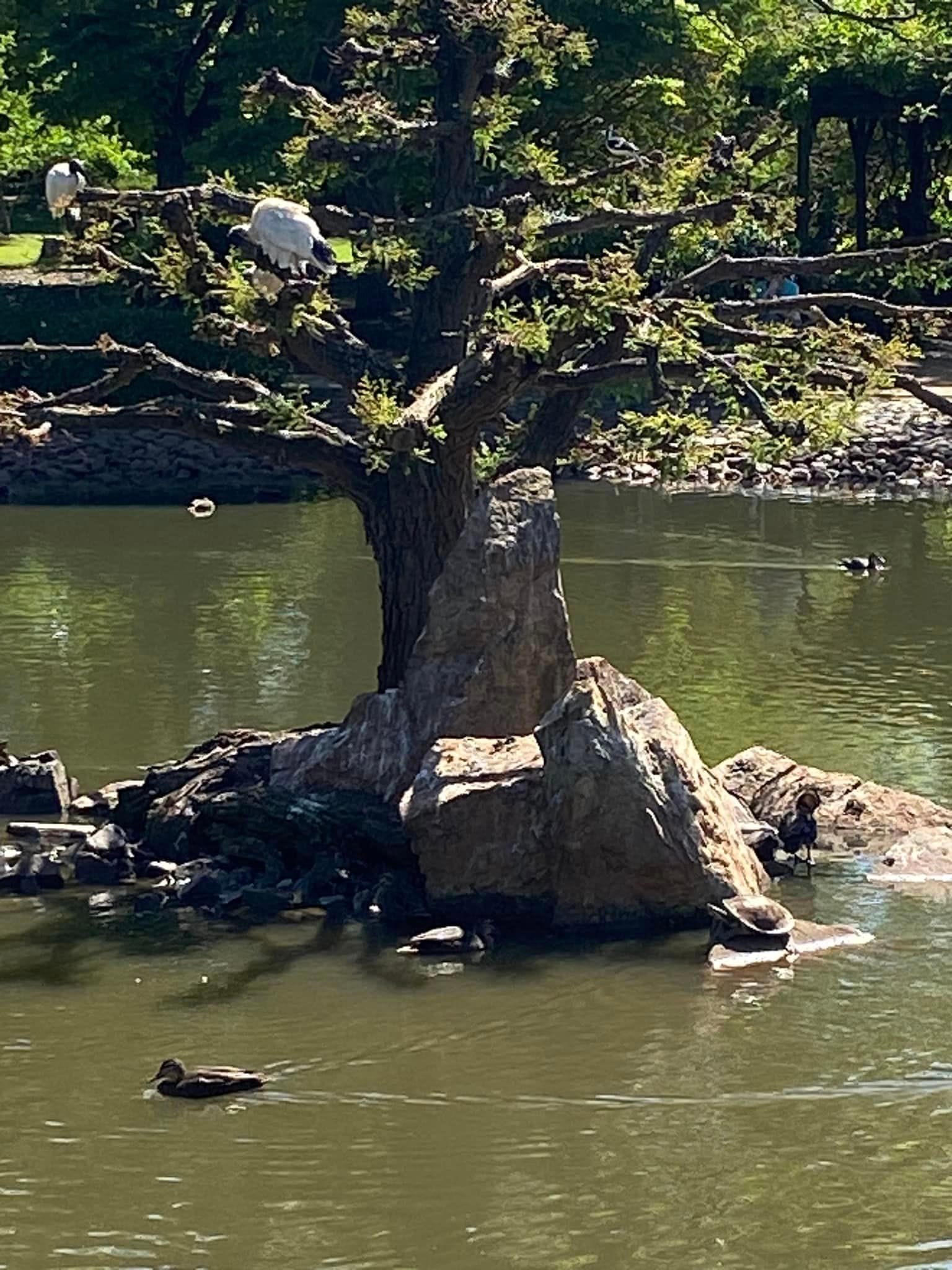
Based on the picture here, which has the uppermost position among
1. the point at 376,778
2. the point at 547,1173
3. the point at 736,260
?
the point at 736,260

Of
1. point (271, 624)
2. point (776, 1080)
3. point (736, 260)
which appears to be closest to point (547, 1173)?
point (776, 1080)

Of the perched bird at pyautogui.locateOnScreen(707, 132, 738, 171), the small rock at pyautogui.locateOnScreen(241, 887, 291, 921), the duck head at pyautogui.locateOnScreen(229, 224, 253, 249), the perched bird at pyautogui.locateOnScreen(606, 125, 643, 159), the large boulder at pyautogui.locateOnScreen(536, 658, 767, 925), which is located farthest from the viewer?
the perched bird at pyautogui.locateOnScreen(606, 125, 643, 159)

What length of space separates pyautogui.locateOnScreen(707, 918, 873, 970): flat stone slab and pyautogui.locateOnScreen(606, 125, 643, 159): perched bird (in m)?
6.46

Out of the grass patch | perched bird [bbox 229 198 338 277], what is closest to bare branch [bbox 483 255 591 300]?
perched bird [bbox 229 198 338 277]

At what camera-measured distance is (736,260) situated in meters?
17.6

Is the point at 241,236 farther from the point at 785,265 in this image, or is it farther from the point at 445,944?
the point at 445,944

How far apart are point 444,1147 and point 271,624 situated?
51.5 ft

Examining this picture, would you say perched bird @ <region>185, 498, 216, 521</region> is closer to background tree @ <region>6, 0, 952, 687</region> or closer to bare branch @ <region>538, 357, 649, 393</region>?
background tree @ <region>6, 0, 952, 687</region>

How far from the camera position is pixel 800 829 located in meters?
17.2

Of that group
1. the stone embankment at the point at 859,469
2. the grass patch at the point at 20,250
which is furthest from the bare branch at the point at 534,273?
the grass patch at the point at 20,250

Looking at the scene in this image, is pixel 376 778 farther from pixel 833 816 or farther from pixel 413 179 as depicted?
pixel 413 179

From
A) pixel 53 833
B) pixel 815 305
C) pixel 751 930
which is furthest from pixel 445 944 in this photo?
pixel 815 305

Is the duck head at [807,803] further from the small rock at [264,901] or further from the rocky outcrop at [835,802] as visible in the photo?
the small rock at [264,901]

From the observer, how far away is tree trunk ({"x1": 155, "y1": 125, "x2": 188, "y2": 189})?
46531mm
